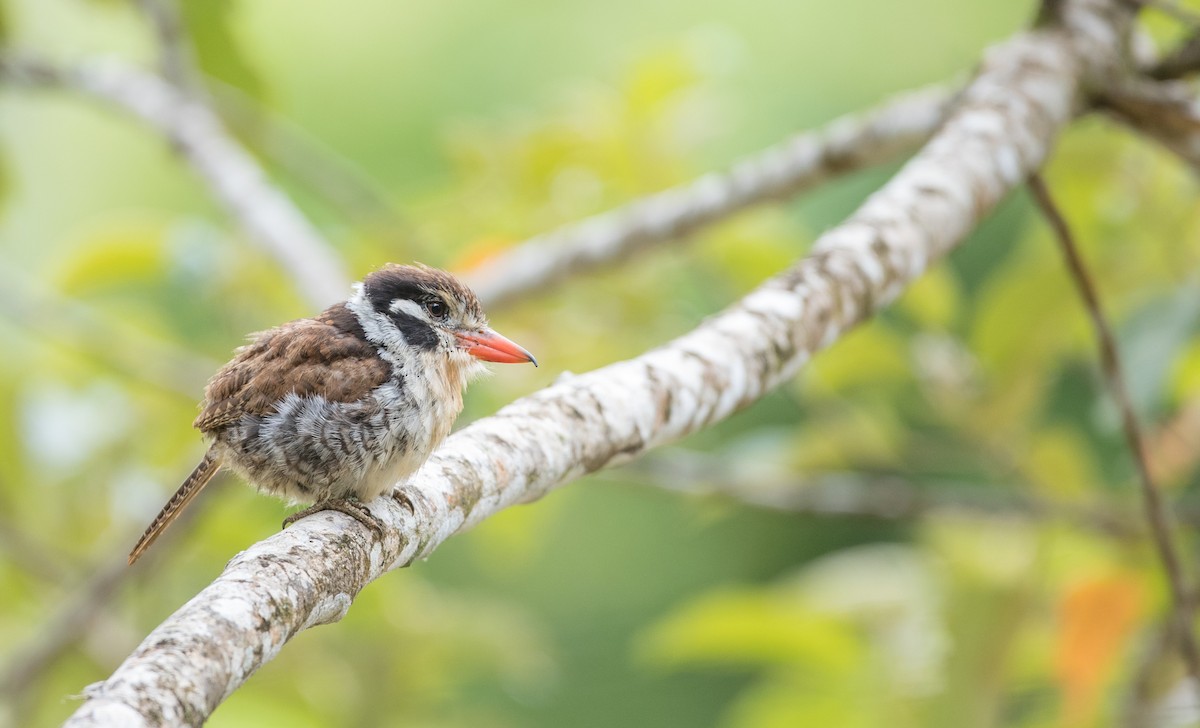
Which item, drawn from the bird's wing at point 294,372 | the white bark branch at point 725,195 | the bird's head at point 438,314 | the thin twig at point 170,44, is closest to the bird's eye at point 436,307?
the bird's head at point 438,314

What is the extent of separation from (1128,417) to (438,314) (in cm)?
114

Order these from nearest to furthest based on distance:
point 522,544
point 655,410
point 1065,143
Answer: point 655,410 < point 1065,143 < point 522,544

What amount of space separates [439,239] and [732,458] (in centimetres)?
94

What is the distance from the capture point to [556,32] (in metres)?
6.12

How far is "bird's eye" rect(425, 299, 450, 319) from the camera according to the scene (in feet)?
6.48

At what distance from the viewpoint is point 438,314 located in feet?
6.49

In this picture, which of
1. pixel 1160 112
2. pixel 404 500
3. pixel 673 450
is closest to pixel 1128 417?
pixel 1160 112

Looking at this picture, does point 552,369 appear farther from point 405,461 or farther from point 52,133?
point 52,133

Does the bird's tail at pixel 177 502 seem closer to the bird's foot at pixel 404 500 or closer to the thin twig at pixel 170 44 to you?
the bird's foot at pixel 404 500

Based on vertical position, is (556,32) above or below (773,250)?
above

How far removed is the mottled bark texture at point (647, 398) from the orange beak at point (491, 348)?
408 millimetres

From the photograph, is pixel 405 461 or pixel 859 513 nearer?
pixel 405 461

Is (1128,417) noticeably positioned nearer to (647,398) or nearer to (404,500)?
(647,398)

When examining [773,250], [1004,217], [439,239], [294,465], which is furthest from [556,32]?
[294,465]
